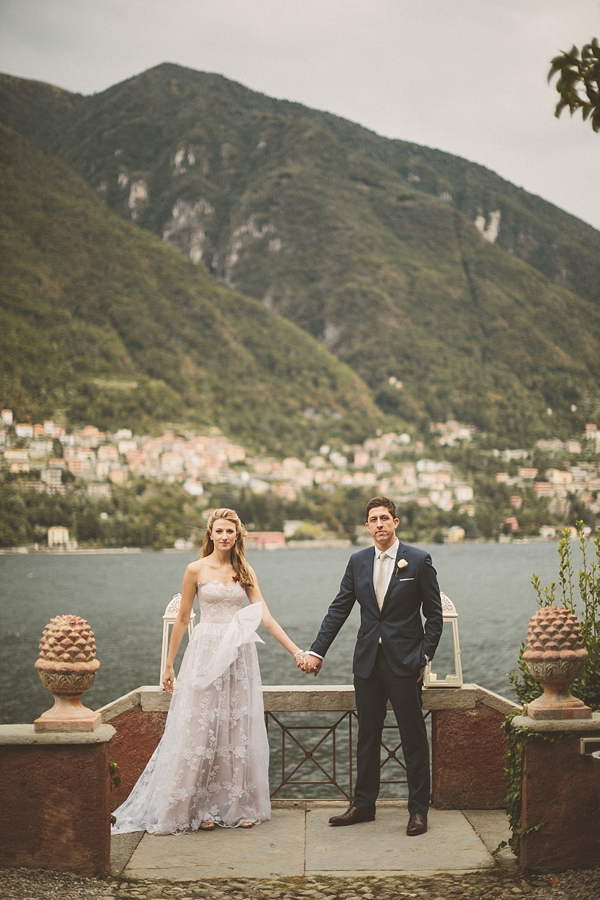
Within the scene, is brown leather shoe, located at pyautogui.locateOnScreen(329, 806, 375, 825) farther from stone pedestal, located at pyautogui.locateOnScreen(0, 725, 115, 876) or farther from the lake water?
the lake water

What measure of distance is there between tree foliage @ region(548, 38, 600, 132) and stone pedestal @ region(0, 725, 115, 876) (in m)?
3.24

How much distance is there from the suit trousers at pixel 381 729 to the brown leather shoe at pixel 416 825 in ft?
0.08

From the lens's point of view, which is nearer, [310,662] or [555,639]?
[555,639]

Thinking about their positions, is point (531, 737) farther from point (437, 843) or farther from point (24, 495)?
point (24, 495)

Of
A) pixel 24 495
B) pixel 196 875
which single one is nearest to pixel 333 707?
pixel 196 875

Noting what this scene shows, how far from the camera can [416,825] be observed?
16.6ft

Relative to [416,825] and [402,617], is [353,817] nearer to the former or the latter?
[416,825]

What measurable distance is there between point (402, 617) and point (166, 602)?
58.6 meters

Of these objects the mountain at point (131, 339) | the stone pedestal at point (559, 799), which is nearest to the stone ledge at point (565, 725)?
the stone pedestal at point (559, 799)

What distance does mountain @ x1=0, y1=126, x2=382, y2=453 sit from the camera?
130 m

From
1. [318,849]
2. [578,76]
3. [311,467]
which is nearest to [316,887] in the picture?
[318,849]

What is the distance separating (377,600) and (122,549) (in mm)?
115335

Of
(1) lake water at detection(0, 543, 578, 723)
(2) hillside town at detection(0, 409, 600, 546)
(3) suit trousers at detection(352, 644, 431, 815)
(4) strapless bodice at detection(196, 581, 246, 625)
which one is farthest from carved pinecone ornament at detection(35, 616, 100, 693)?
(2) hillside town at detection(0, 409, 600, 546)

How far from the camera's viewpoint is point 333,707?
5680mm
